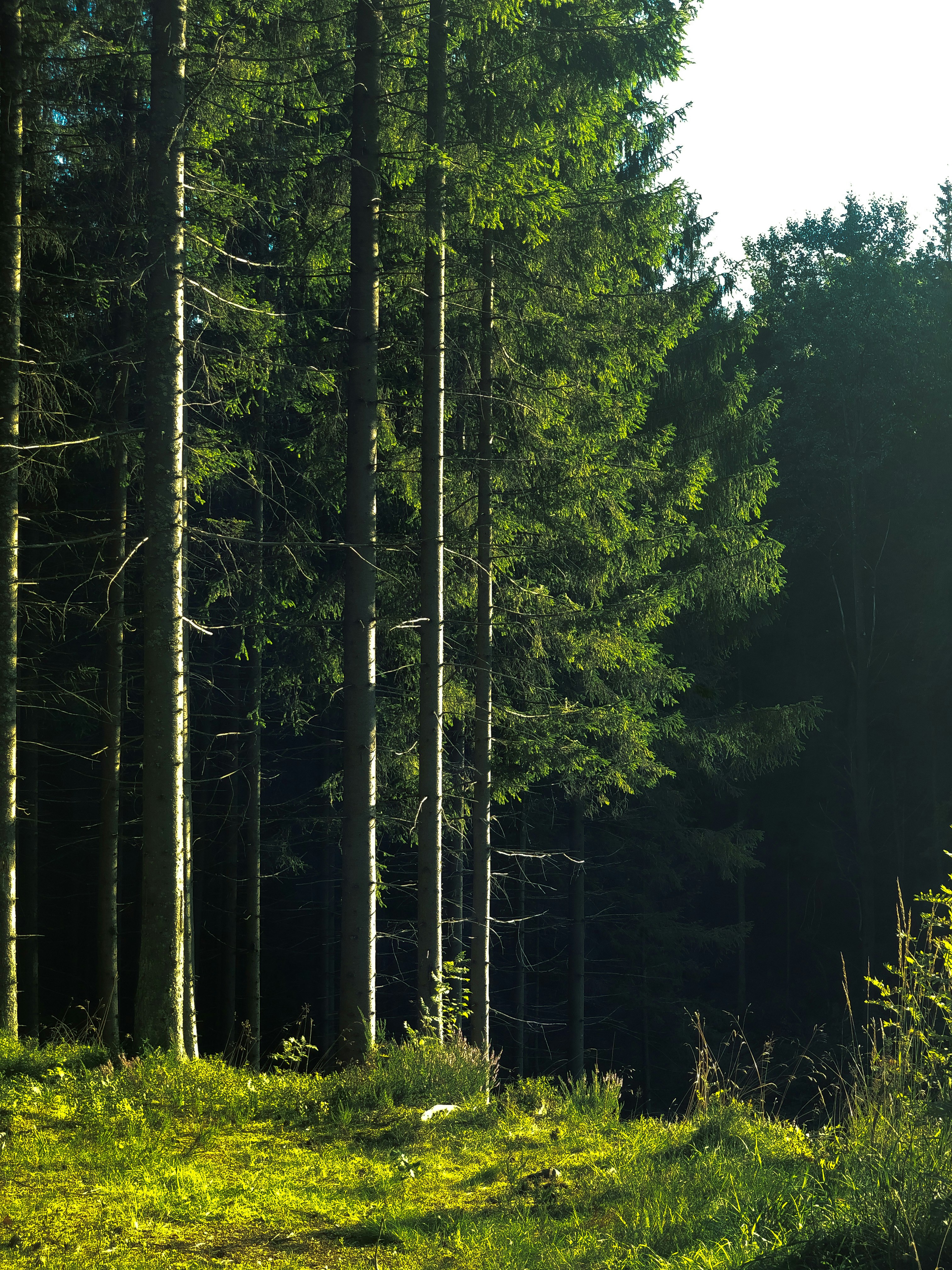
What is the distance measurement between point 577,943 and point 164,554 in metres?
13.1

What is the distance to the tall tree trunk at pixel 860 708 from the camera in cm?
2222

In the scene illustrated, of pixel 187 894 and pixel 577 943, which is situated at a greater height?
pixel 187 894

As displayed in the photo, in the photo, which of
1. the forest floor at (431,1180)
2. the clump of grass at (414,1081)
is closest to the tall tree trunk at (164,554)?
the forest floor at (431,1180)

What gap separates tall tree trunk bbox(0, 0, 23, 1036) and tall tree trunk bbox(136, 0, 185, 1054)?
7.54 feet

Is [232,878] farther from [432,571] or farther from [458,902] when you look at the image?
[432,571]

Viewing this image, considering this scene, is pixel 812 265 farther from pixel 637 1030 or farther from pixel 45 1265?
pixel 45 1265

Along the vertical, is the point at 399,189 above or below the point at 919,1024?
above

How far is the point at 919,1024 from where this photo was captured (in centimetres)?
422

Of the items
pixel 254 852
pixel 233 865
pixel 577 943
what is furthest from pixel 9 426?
pixel 577 943

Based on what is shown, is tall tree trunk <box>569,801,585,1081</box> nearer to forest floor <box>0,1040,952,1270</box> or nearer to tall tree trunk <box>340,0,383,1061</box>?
tall tree trunk <box>340,0,383,1061</box>

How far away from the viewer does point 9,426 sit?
880 centimetres

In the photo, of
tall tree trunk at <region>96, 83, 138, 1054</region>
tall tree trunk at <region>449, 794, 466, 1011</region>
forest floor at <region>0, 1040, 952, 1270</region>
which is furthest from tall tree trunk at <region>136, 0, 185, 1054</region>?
tall tree trunk at <region>96, 83, 138, 1054</region>

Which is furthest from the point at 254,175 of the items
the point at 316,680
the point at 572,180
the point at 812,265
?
the point at 812,265

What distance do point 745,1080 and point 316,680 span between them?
508 inches
